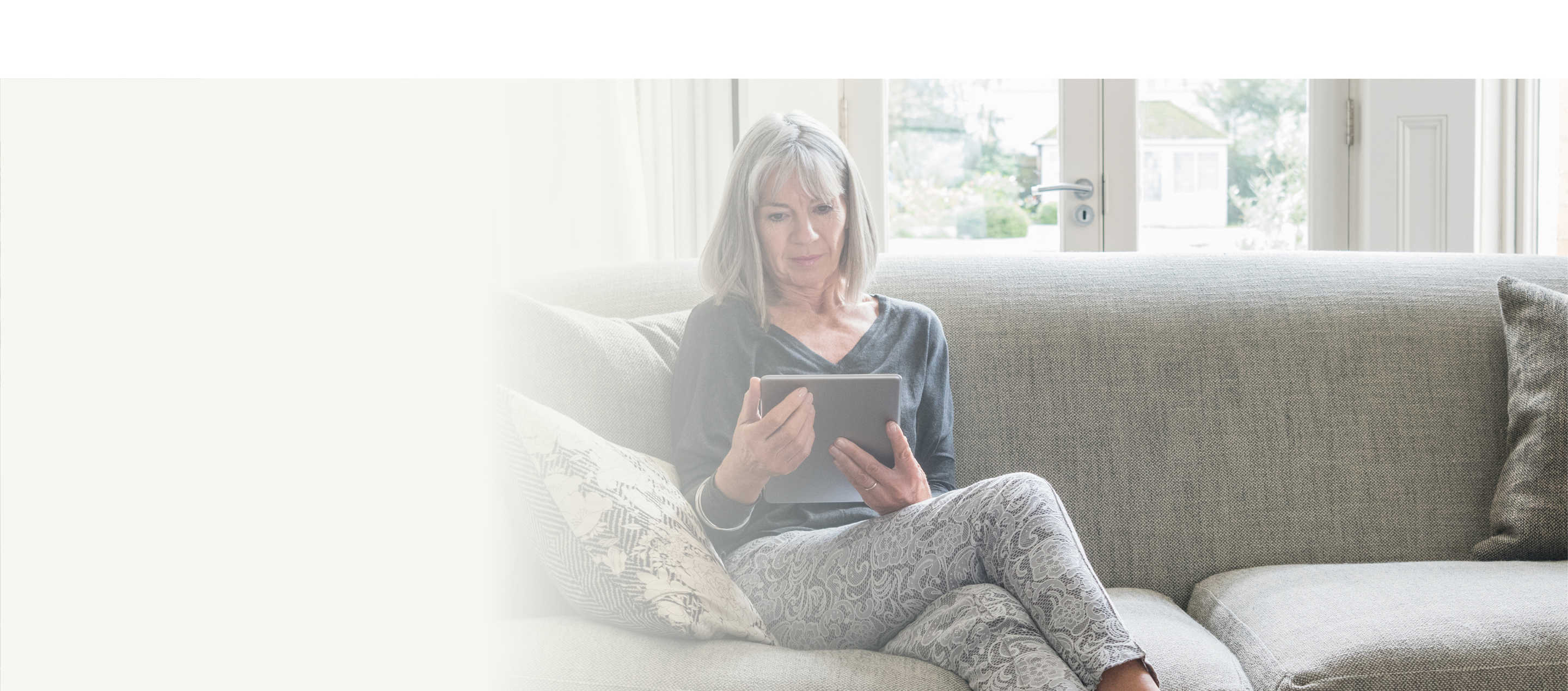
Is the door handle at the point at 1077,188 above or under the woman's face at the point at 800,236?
above

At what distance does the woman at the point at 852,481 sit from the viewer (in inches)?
39.1

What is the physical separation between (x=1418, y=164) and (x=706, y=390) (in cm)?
226

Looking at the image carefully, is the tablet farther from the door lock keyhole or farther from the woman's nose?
the door lock keyhole

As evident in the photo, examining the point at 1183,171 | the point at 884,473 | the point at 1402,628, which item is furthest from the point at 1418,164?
the point at 884,473

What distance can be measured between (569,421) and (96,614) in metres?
0.87

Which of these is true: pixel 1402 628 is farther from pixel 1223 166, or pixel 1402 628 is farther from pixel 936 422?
pixel 1223 166

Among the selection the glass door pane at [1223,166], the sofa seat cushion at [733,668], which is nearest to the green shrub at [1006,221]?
the glass door pane at [1223,166]

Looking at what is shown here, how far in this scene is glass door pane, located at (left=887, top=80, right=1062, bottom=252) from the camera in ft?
9.30

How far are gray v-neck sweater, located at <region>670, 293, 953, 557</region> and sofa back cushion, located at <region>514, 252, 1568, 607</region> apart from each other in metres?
0.13

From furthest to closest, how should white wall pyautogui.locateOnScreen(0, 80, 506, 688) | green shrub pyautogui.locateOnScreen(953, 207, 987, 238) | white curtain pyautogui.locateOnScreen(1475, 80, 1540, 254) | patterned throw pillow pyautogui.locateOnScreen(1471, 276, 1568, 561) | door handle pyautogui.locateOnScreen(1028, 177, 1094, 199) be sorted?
green shrub pyautogui.locateOnScreen(953, 207, 987, 238), door handle pyautogui.locateOnScreen(1028, 177, 1094, 199), white curtain pyautogui.locateOnScreen(1475, 80, 1540, 254), patterned throw pillow pyautogui.locateOnScreen(1471, 276, 1568, 561), white wall pyautogui.locateOnScreen(0, 80, 506, 688)

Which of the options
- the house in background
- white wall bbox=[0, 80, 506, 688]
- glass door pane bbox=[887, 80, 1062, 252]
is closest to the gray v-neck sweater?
white wall bbox=[0, 80, 506, 688]

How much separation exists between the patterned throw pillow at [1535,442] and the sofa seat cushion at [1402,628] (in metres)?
0.08

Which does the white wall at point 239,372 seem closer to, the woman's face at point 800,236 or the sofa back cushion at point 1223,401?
the woman's face at point 800,236

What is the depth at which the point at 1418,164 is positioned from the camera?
8.89 ft
